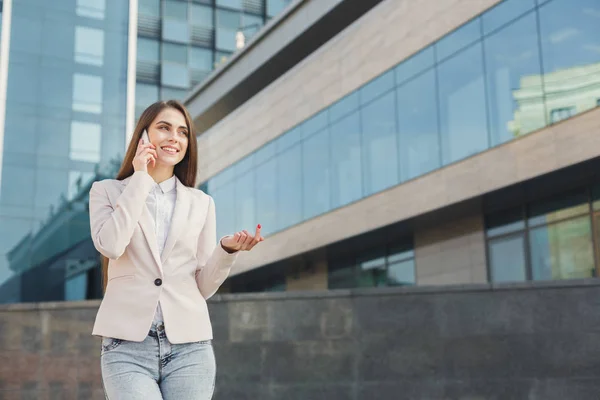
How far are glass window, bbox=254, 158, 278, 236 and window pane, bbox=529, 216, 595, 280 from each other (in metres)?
10.7

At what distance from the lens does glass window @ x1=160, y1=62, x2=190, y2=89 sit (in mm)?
52125

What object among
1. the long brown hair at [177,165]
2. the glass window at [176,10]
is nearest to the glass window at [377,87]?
the long brown hair at [177,165]

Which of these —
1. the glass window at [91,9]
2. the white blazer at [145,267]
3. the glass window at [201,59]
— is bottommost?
the white blazer at [145,267]

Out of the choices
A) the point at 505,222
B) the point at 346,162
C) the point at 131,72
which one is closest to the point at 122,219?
the point at 505,222

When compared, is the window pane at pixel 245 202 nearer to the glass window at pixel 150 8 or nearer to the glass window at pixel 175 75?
the glass window at pixel 175 75

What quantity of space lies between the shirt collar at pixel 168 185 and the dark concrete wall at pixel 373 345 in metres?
8.14

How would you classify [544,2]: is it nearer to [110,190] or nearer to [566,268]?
[566,268]

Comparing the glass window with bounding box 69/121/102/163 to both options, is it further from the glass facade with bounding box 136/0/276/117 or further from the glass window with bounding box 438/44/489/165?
the glass facade with bounding box 136/0/276/117

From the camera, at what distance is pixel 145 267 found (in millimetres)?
3271

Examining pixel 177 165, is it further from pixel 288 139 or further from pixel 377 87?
pixel 288 139

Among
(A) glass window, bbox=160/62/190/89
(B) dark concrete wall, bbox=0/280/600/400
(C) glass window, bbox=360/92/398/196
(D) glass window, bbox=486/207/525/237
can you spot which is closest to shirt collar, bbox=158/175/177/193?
(B) dark concrete wall, bbox=0/280/600/400

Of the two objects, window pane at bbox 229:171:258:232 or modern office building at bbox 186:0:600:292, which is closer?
modern office building at bbox 186:0:600:292

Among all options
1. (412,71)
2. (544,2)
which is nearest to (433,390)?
(544,2)

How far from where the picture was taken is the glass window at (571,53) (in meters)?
17.9
